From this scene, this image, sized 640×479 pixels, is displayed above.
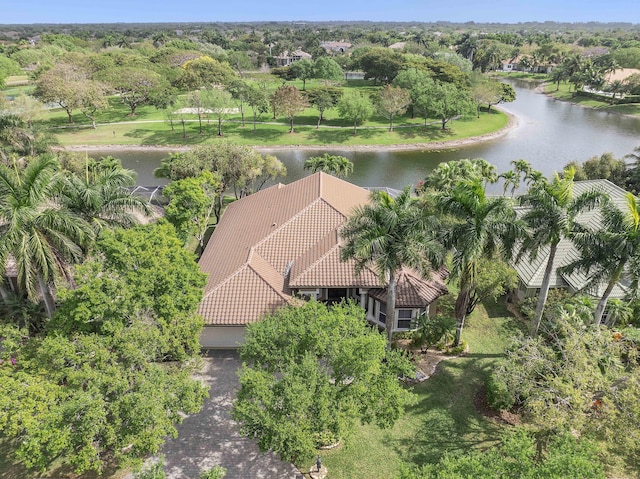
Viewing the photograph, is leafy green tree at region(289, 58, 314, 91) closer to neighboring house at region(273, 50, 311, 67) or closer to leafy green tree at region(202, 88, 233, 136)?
leafy green tree at region(202, 88, 233, 136)

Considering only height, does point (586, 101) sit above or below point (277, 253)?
above

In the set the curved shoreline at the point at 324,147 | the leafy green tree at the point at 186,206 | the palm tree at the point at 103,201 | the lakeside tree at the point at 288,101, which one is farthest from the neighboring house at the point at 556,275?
the lakeside tree at the point at 288,101

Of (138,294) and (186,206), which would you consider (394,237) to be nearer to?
(138,294)

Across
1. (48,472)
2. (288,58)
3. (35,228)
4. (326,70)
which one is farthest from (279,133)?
(288,58)

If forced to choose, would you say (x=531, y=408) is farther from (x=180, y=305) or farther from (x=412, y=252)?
(x=180, y=305)

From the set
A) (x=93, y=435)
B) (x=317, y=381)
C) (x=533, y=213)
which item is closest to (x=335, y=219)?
(x=533, y=213)

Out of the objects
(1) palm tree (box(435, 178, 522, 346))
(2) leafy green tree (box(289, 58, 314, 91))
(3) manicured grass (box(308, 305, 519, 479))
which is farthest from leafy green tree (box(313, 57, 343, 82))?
(3) manicured grass (box(308, 305, 519, 479))
